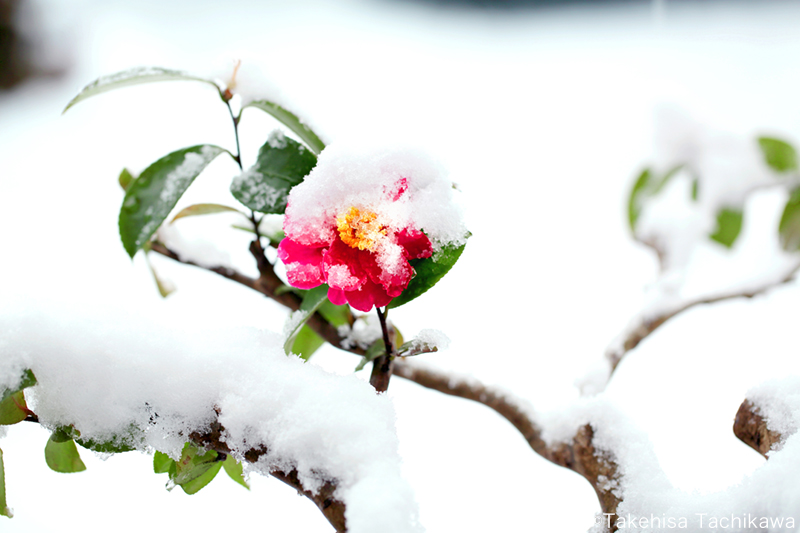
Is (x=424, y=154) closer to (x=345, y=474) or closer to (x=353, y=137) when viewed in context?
(x=353, y=137)

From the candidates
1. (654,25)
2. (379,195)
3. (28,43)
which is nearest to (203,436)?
(379,195)

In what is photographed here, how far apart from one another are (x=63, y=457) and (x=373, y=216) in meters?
0.22

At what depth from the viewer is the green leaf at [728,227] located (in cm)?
82

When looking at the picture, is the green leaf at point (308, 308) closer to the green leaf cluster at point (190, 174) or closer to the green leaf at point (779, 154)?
the green leaf cluster at point (190, 174)

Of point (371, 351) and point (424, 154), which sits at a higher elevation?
point (424, 154)

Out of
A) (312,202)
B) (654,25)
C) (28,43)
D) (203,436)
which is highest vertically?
(654,25)

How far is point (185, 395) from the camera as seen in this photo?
249 mm

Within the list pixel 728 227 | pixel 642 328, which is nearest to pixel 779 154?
pixel 728 227

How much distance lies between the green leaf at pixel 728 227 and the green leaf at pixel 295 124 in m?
0.71

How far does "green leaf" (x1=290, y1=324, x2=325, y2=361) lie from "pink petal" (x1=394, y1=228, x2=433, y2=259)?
7.2 inches

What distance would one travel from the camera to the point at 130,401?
247 millimetres

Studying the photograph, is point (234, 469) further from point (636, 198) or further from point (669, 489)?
point (636, 198)

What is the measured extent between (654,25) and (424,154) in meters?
2.00

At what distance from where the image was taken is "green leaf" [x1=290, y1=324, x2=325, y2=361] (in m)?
0.42
